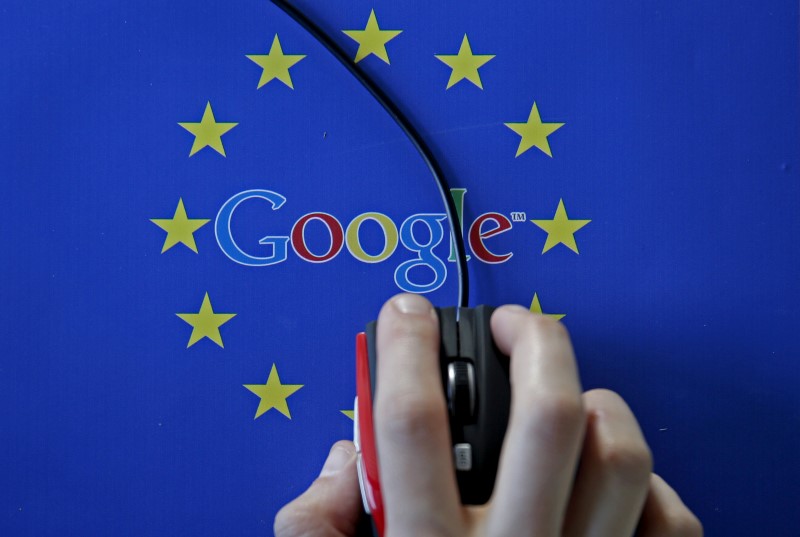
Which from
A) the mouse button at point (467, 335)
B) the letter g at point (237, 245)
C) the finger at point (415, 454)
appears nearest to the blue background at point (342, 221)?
the letter g at point (237, 245)

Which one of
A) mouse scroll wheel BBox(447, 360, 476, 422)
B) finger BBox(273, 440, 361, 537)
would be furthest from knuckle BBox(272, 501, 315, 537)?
mouse scroll wheel BBox(447, 360, 476, 422)

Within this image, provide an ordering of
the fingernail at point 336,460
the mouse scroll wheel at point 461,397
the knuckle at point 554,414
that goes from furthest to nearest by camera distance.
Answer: the fingernail at point 336,460
the mouse scroll wheel at point 461,397
the knuckle at point 554,414

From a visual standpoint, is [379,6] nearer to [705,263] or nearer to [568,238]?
[568,238]

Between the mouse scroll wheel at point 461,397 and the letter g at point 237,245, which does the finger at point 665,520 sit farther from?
the letter g at point 237,245

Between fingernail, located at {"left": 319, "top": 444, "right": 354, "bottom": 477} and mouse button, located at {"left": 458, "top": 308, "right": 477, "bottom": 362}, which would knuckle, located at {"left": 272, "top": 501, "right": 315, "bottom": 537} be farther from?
mouse button, located at {"left": 458, "top": 308, "right": 477, "bottom": 362}

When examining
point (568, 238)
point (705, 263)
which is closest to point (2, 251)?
point (568, 238)

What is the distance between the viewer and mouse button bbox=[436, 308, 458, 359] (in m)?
0.45

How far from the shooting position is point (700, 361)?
596mm

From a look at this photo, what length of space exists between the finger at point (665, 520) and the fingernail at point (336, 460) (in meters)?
0.23

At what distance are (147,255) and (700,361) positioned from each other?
1.64 ft

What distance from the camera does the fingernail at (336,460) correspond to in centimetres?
55

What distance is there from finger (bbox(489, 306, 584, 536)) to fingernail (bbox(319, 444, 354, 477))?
0.22 metres

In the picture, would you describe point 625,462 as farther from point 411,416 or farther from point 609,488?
point 411,416

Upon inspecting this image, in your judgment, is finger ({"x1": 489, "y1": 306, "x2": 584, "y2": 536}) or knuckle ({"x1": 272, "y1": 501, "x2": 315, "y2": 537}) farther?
knuckle ({"x1": 272, "y1": 501, "x2": 315, "y2": 537})
